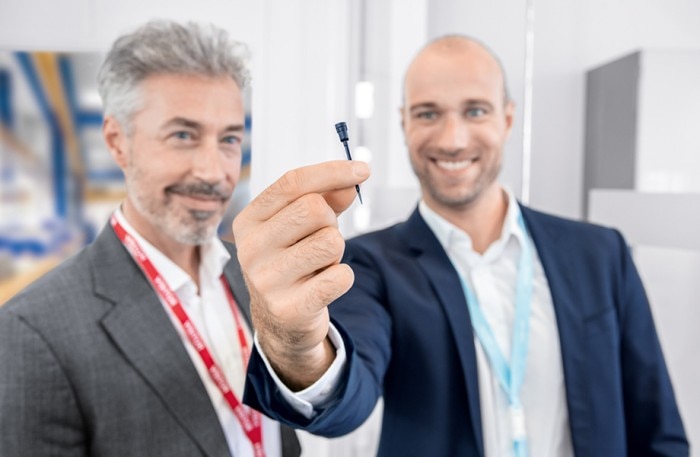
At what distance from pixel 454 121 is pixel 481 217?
0.18m

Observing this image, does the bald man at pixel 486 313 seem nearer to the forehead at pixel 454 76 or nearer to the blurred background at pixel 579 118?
the forehead at pixel 454 76

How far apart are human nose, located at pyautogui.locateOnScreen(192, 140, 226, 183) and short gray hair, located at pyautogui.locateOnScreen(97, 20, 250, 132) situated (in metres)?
0.10

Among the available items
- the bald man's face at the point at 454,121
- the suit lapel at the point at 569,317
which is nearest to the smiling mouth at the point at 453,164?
the bald man's face at the point at 454,121

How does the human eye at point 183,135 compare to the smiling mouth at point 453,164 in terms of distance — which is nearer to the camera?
the human eye at point 183,135

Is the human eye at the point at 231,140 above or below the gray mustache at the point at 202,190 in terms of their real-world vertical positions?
above

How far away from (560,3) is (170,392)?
4.06 feet

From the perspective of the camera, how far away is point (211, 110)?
69 cm

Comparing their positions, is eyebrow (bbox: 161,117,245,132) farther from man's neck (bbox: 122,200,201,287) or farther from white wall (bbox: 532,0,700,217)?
white wall (bbox: 532,0,700,217)

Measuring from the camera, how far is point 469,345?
918mm

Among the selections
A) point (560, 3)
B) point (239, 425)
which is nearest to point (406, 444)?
point (239, 425)

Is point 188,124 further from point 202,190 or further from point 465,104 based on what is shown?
point 465,104

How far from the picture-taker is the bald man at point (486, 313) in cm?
92

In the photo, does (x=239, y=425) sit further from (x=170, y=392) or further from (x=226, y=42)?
(x=226, y=42)

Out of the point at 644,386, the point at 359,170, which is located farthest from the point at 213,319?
the point at 644,386
